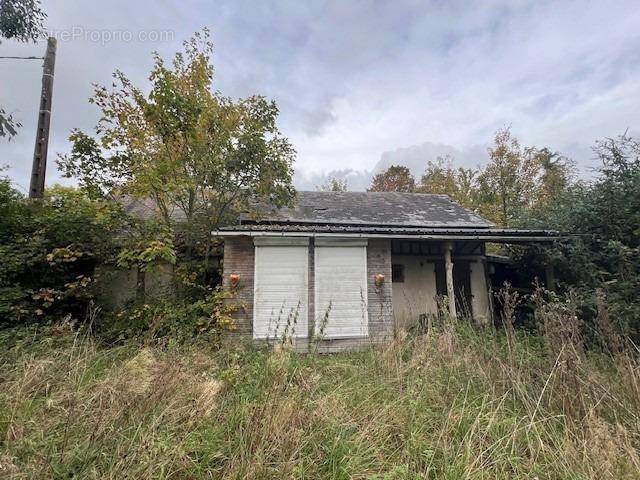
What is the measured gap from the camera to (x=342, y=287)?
320 inches

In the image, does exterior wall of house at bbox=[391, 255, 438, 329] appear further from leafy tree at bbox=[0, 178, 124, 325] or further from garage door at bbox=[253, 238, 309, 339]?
leafy tree at bbox=[0, 178, 124, 325]

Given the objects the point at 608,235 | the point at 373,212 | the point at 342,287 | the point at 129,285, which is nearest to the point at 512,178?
the point at 373,212

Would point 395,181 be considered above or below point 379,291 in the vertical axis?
above

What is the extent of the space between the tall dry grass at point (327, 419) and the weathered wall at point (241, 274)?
3.45 m

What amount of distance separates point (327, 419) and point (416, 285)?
26.9ft

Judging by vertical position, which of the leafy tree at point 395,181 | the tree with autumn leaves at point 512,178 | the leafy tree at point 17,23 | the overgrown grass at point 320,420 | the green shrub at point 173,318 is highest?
the leafy tree at point 395,181

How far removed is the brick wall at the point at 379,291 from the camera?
8055 mm

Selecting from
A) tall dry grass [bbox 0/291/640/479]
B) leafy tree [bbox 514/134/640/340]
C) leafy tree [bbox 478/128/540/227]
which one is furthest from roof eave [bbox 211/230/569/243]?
leafy tree [bbox 478/128/540/227]

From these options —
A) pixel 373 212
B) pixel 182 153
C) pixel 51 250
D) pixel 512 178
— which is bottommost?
pixel 51 250

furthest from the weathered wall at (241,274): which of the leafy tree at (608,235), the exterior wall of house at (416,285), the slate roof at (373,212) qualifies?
the leafy tree at (608,235)

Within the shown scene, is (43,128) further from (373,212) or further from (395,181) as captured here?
(395,181)

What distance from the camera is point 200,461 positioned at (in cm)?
258

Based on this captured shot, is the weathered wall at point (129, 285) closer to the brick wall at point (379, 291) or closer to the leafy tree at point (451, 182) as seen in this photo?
the brick wall at point (379, 291)

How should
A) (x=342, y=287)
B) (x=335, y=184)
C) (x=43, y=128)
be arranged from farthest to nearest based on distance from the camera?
(x=335, y=184) < (x=43, y=128) < (x=342, y=287)
